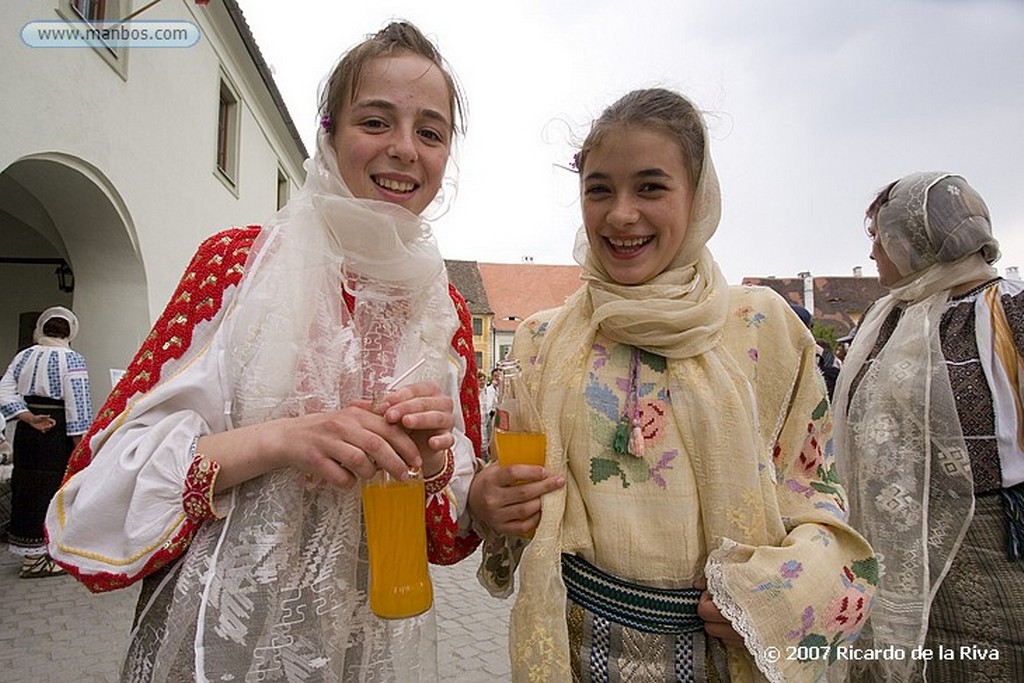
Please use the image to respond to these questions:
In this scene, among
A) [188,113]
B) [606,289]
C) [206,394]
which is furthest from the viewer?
[188,113]

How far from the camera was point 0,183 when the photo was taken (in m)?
7.33

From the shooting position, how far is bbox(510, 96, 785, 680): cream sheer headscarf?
1.38 m

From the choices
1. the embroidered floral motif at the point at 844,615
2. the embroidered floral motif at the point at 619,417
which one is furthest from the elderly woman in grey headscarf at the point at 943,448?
the embroidered floral motif at the point at 619,417

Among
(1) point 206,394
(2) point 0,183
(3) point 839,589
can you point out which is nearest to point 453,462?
(1) point 206,394

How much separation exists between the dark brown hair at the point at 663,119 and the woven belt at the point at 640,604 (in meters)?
1.02

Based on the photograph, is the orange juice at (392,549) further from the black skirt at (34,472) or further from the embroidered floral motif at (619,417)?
the black skirt at (34,472)

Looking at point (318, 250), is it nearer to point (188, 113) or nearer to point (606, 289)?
point (606, 289)

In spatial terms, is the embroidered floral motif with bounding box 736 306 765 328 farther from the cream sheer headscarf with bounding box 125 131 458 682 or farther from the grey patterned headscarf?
the grey patterned headscarf

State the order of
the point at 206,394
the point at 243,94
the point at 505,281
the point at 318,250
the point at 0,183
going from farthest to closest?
the point at 505,281, the point at 243,94, the point at 0,183, the point at 318,250, the point at 206,394

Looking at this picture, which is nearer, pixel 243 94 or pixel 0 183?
pixel 0 183

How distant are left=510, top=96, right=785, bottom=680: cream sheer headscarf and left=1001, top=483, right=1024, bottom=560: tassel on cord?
1268 mm

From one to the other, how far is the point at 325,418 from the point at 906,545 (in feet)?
6.98

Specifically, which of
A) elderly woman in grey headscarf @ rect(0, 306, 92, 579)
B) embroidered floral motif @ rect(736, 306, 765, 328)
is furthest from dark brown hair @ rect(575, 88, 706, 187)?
elderly woman in grey headscarf @ rect(0, 306, 92, 579)

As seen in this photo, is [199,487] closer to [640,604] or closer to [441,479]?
[441,479]
